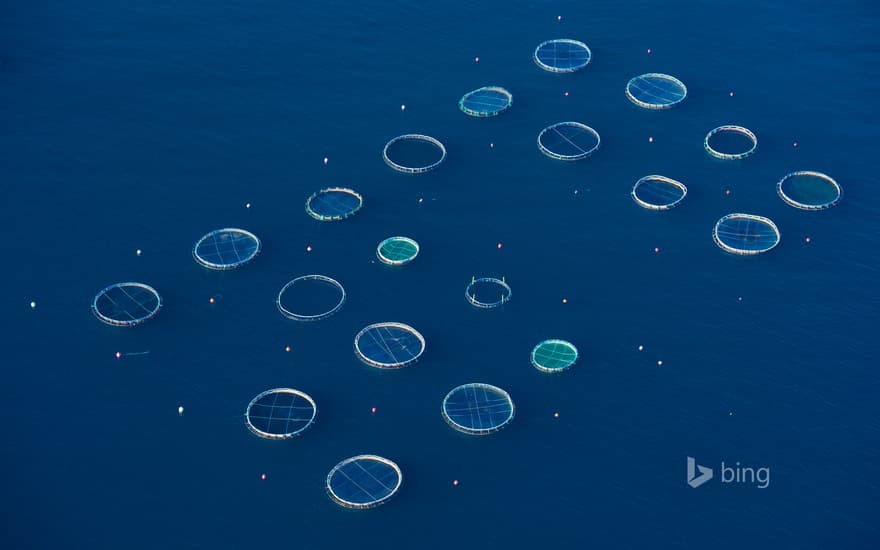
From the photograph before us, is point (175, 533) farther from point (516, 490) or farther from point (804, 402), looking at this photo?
point (804, 402)

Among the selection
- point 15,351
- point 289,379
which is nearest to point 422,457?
point 289,379

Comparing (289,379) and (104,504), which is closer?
(104,504)

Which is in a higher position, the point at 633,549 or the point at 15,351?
the point at 15,351

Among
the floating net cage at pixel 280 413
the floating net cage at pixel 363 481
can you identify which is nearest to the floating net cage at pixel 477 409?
the floating net cage at pixel 363 481

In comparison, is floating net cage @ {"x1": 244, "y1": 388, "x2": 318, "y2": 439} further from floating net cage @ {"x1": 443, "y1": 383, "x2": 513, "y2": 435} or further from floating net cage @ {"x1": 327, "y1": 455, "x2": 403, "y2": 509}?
floating net cage @ {"x1": 443, "y1": 383, "x2": 513, "y2": 435}

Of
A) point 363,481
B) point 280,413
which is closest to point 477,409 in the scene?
point 363,481

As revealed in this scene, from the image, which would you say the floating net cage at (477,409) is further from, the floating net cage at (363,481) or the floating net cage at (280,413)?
the floating net cage at (280,413)
